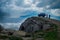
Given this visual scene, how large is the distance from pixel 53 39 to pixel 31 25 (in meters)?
34.2

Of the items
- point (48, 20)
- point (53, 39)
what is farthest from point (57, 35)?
point (48, 20)

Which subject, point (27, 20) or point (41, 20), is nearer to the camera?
point (41, 20)

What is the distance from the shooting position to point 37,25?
4891 centimetres

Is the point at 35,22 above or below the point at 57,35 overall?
above

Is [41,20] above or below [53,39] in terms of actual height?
above

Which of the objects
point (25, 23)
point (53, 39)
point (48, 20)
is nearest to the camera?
point (53, 39)

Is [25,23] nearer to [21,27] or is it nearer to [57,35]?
[21,27]

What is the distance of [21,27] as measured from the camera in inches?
2080

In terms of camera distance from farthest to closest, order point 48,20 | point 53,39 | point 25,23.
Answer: point 25,23 < point 48,20 < point 53,39

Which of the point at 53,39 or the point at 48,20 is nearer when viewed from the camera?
the point at 53,39

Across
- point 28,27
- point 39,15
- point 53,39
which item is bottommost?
point 53,39

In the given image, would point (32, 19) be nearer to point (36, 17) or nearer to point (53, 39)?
point (36, 17)

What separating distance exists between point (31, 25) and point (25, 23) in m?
3.21

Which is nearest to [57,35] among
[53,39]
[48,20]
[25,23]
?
[53,39]
